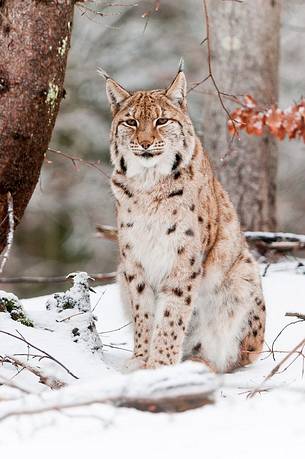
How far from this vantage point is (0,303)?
5523 millimetres

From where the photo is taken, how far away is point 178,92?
5.59 m

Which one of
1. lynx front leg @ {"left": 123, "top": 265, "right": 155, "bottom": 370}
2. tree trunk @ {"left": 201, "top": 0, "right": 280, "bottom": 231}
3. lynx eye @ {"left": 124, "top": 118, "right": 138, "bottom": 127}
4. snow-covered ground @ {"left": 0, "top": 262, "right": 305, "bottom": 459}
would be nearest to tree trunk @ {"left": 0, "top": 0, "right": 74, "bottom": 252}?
lynx eye @ {"left": 124, "top": 118, "right": 138, "bottom": 127}

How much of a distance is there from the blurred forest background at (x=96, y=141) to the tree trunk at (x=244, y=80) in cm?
657

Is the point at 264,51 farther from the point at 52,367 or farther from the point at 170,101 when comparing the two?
the point at 52,367

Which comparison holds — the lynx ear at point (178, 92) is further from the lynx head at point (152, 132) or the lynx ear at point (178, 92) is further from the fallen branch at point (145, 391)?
the fallen branch at point (145, 391)

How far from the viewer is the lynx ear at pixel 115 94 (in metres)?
5.65

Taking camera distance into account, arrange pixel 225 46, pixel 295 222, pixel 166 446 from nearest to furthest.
A: pixel 166 446 → pixel 225 46 → pixel 295 222

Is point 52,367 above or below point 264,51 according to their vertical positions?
below

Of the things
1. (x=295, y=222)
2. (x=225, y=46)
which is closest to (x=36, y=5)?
(x=225, y=46)

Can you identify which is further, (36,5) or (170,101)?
(170,101)

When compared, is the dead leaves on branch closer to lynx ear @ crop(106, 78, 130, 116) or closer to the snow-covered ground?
lynx ear @ crop(106, 78, 130, 116)

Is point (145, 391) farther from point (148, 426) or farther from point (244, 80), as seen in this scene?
point (244, 80)

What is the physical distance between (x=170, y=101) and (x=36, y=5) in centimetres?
102

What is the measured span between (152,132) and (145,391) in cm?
244
